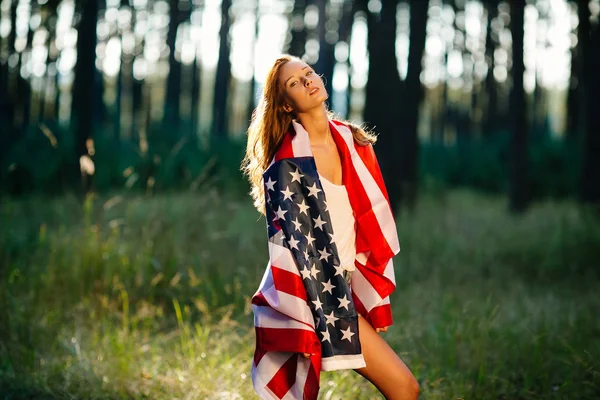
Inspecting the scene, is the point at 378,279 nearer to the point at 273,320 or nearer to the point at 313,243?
the point at 313,243

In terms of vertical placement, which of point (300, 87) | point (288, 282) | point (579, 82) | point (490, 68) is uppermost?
point (490, 68)

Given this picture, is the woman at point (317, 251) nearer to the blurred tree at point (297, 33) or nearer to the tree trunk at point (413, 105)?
the tree trunk at point (413, 105)

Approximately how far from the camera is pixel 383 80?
8477 millimetres

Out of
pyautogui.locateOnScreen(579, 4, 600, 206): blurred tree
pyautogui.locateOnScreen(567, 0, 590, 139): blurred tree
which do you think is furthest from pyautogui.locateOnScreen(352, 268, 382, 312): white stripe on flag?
pyautogui.locateOnScreen(567, 0, 590, 139): blurred tree

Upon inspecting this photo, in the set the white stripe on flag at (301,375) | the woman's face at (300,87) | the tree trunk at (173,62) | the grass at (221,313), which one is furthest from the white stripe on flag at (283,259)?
the tree trunk at (173,62)

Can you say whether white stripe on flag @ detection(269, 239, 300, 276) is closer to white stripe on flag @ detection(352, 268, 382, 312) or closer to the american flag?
the american flag

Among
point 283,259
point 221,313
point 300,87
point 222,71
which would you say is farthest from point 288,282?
point 222,71

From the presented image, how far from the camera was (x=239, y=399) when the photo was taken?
11.5 feet

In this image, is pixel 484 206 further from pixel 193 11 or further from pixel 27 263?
pixel 193 11

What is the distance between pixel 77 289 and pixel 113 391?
1.78m

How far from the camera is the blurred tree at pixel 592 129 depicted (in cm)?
1015

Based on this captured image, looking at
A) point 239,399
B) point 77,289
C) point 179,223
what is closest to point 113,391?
point 239,399

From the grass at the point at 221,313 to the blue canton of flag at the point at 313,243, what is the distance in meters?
1.10

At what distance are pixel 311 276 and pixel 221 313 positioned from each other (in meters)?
2.53
